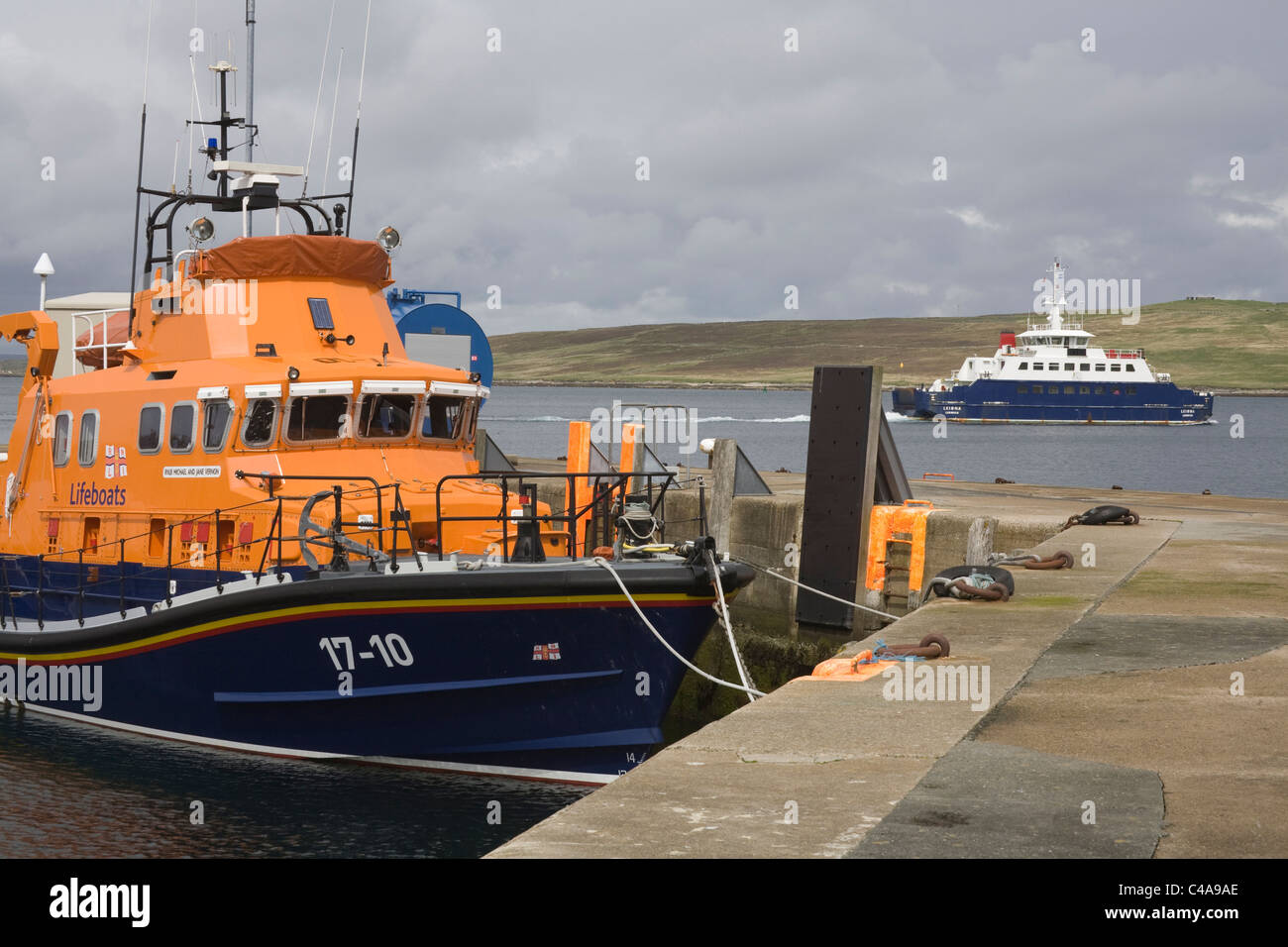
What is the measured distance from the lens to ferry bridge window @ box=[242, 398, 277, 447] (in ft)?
34.8

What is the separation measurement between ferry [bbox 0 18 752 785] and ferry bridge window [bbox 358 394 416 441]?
0.06ft

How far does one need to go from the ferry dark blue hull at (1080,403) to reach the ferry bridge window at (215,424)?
264 feet

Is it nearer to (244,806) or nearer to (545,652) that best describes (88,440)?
(244,806)

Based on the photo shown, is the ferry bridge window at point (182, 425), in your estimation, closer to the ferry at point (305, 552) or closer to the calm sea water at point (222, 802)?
the ferry at point (305, 552)

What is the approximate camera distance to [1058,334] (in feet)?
279

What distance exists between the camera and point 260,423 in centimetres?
1065

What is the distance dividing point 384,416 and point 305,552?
1923 mm

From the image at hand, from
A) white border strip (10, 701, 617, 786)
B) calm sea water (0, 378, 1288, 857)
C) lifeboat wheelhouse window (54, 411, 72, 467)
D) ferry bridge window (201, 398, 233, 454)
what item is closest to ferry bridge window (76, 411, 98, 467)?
lifeboat wheelhouse window (54, 411, 72, 467)

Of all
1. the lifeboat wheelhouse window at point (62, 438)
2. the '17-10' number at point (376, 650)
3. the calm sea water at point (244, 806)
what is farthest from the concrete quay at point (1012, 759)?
the lifeboat wheelhouse window at point (62, 438)

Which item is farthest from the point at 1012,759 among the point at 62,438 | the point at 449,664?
the point at 62,438

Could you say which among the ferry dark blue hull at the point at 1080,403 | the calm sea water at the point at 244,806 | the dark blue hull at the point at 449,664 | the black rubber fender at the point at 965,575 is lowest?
the calm sea water at the point at 244,806

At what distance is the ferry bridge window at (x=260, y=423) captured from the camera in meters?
10.6
